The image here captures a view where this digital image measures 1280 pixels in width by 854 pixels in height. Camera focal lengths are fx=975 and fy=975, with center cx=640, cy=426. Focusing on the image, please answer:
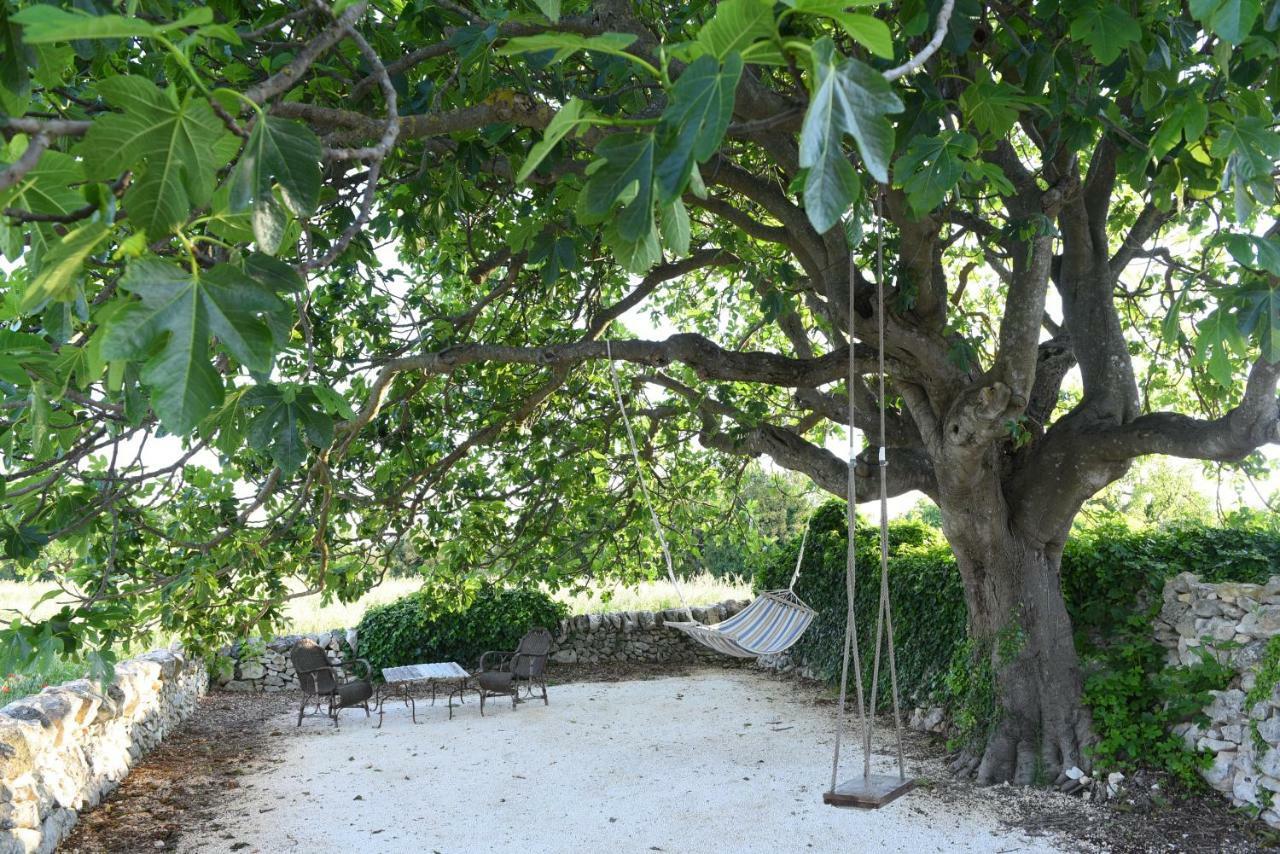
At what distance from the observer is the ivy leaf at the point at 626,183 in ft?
4.22

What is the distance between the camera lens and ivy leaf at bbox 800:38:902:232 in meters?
1.12

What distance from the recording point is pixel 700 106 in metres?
1.18

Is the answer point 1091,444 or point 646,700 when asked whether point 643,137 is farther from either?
point 646,700

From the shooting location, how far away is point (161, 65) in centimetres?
325

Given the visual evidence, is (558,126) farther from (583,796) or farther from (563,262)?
(583,796)

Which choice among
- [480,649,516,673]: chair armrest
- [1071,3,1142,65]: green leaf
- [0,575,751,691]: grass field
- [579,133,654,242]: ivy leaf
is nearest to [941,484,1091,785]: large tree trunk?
[1071,3,1142,65]: green leaf

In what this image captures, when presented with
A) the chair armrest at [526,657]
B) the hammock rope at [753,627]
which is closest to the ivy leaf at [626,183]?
the hammock rope at [753,627]

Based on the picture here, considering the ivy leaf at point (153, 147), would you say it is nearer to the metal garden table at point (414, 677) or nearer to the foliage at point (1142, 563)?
the foliage at point (1142, 563)

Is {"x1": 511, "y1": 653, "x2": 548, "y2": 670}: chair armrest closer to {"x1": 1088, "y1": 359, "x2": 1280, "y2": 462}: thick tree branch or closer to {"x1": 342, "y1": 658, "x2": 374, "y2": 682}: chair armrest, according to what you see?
{"x1": 342, "y1": 658, "x2": 374, "y2": 682}: chair armrest

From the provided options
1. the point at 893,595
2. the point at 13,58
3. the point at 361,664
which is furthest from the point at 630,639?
the point at 13,58

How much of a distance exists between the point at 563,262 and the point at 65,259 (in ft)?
7.66

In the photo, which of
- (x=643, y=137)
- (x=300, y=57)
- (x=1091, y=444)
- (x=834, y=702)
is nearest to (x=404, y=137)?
(x=300, y=57)

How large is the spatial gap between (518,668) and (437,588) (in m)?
2.58

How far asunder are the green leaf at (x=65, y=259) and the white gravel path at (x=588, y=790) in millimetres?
4717
